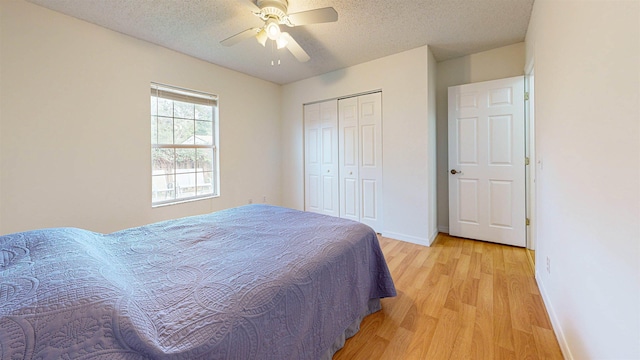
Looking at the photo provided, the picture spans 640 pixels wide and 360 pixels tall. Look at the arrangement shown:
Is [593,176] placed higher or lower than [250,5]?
lower

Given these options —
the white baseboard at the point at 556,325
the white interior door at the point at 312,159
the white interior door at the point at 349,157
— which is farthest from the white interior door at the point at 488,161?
the white interior door at the point at 312,159

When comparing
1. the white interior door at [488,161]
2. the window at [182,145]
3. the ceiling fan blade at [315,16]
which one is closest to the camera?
the ceiling fan blade at [315,16]

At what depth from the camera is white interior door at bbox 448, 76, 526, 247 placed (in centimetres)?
292

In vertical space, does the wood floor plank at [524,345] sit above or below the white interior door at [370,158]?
below

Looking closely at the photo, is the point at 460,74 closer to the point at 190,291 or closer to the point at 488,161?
the point at 488,161

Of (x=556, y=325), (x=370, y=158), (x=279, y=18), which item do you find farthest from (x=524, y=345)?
(x=279, y=18)

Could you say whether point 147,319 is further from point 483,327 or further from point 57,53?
point 57,53

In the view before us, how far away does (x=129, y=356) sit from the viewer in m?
0.64

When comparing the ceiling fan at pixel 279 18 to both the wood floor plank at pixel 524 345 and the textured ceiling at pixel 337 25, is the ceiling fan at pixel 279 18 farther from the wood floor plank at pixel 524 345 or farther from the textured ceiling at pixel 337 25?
the wood floor plank at pixel 524 345

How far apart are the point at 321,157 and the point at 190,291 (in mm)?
3365

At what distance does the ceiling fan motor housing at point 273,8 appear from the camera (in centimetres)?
195

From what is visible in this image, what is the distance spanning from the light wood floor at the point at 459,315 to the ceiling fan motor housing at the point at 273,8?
2.48 m

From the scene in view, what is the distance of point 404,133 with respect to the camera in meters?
3.20

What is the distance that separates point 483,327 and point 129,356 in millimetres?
1927
